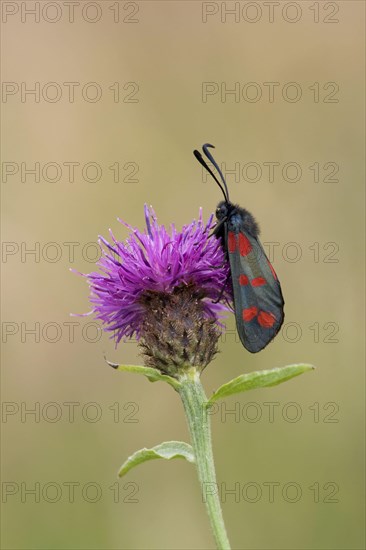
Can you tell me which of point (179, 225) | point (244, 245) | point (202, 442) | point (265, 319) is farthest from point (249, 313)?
point (179, 225)

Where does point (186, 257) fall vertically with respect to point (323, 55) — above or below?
below

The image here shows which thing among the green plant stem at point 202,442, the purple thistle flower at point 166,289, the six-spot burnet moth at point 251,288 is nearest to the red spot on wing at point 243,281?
the six-spot burnet moth at point 251,288

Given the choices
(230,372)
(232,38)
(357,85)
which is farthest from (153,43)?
(230,372)

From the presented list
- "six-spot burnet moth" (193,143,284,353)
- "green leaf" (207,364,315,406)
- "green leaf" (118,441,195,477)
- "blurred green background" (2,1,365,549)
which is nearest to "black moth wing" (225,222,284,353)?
"six-spot burnet moth" (193,143,284,353)

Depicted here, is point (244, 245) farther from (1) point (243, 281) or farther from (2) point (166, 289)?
(2) point (166, 289)

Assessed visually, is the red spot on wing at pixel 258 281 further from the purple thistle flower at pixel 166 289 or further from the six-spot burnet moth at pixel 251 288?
the purple thistle flower at pixel 166 289

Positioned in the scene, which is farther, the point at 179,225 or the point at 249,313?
the point at 179,225

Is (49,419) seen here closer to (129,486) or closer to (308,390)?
(129,486)

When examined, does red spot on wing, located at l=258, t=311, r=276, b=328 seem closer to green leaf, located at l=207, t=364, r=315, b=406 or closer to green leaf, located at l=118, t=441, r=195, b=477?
green leaf, located at l=207, t=364, r=315, b=406
